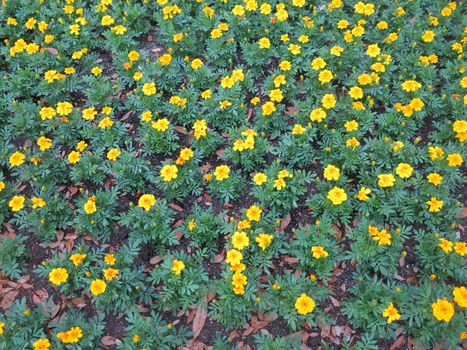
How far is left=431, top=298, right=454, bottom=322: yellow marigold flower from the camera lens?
3535 millimetres

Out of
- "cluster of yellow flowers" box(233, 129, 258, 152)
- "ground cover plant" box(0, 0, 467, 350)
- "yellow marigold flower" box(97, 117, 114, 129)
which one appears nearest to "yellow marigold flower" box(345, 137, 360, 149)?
"ground cover plant" box(0, 0, 467, 350)

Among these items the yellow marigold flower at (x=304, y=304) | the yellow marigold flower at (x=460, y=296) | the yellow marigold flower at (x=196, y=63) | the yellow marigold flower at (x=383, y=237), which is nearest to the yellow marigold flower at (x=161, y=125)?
the yellow marigold flower at (x=196, y=63)

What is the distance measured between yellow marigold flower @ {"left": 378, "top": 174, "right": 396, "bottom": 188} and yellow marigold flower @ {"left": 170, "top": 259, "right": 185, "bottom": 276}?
212 centimetres

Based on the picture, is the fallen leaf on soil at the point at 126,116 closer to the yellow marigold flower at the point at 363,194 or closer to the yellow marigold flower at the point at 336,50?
the yellow marigold flower at the point at 336,50

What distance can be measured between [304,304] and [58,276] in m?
2.25

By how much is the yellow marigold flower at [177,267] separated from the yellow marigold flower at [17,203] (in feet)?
5.82

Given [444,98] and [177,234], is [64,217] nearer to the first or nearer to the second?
[177,234]

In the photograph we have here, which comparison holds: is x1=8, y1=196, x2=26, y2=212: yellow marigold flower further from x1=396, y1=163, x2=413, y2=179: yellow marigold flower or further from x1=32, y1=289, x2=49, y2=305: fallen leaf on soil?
x1=396, y1=163, x2=413, y2=179: yellow marigold flower

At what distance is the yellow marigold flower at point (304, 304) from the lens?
3756 millimetres

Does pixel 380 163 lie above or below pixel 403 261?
above

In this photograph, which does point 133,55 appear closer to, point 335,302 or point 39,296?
point 39,296

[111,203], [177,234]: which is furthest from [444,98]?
[111,203]

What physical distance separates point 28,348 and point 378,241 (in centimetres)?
332

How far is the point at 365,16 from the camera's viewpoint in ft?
19.6
